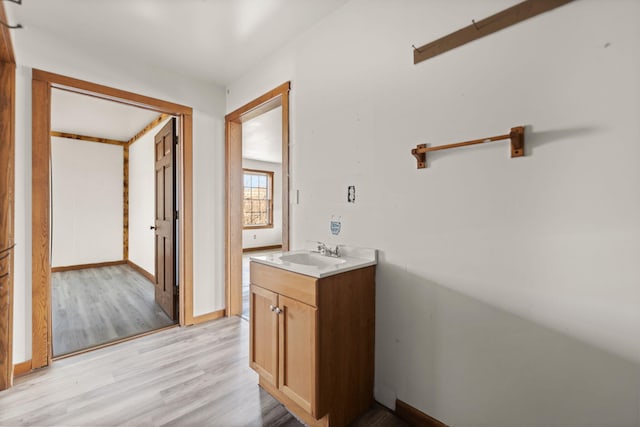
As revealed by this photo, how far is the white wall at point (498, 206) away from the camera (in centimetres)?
105

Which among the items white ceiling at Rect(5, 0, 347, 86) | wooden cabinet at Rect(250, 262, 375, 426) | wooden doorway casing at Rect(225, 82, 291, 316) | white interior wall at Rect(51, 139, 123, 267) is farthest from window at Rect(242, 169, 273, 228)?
wooden cabinet at Rect(250, 262, 375, 426)

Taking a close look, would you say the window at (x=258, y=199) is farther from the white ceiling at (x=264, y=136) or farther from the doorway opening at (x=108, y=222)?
the doorway opening at (x=108, y=222)

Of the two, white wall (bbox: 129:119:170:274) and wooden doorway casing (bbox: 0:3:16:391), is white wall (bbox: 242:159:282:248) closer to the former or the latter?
white wall (bbox: 129:119:170:274)

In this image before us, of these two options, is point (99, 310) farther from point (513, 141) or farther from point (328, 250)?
point (513, 141)

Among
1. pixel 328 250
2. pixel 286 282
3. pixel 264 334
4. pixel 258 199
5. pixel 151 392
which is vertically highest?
pixel 258 199

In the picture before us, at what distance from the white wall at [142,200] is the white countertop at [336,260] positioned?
3.56 metres

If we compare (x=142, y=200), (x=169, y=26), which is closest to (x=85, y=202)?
(x=142, y=200)

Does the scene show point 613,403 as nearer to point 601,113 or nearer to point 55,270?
point 601,113

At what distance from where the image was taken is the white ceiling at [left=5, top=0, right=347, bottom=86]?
6.31 ft

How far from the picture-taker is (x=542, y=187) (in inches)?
46.7

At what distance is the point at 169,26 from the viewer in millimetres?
2143

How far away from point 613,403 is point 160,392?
225cm

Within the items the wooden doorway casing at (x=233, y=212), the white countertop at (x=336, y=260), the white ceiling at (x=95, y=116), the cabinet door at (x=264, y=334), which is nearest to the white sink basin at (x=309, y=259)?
the white countertop at (x=336, y=260)

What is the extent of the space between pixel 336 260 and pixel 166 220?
2215 millimetres
